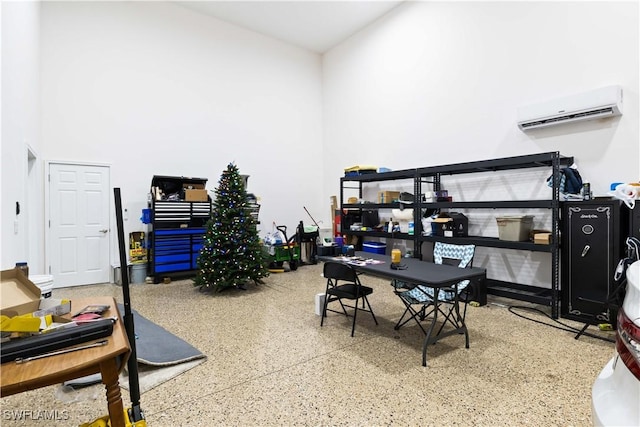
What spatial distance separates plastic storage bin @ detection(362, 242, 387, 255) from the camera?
22.5 ft

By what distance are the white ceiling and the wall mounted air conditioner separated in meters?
3.86

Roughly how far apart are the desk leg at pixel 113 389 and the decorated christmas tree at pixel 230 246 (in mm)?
3981

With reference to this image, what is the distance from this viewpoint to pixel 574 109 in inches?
172

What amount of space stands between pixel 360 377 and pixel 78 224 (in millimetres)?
5750

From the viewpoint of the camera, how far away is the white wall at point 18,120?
3.06 metres

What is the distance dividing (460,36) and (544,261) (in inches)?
155

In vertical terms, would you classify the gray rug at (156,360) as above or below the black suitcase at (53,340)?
below

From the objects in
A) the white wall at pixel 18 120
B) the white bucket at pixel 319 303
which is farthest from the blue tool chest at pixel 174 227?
the white bucket at pixel 319 303

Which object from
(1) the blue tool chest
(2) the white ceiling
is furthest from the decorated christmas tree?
(2) the white ceiling

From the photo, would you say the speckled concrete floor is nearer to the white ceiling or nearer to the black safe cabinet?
the black safe cabinet

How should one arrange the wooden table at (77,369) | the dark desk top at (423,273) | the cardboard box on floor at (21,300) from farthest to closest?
1. the dark desk top at (423,273)
2. the cardboard box on floor at (21,300)
3. the wooden table at (77,369)

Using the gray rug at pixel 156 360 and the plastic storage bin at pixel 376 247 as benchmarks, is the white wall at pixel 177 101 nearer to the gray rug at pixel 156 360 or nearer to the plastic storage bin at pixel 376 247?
the plastic storage bin at pixel 376 247

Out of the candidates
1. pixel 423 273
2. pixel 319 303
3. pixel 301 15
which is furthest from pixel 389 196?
pixel 301 15

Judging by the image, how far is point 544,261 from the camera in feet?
16.1
